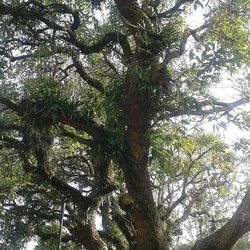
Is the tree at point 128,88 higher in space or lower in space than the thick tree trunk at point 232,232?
higher

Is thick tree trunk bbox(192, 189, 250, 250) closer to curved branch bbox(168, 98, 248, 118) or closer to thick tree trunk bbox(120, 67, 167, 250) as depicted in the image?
thick tree trunk bbox(120, 67, 167, 250)

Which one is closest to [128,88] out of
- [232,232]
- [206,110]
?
[206,110]

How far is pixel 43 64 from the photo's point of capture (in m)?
6.57

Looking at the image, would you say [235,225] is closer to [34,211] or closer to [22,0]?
[22,0]

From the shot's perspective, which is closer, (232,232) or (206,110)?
(232,232)

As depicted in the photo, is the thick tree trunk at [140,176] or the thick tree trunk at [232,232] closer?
the thick tree trunk at [232,232]

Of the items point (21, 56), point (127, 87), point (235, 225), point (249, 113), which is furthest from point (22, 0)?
point (235, 225)

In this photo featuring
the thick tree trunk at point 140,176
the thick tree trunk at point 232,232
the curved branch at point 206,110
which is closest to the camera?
the thick tree trunk at point 232,232

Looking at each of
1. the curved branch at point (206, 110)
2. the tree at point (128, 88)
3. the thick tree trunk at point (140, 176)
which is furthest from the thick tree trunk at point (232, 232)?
the curved branch at point (206, 110)

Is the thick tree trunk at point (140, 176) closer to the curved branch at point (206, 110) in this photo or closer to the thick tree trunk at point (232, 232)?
the curved branch at point (206, 110)

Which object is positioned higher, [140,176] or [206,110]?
[206,110]

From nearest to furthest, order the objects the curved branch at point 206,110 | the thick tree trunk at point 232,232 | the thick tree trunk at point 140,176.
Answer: the thick tree trunk at point 232,232 < the thick tree trunk at point 140,176 < the curved branch at point 206,110

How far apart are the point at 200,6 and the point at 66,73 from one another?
2.96 metres

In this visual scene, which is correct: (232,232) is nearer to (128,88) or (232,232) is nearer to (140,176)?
(140,176)
